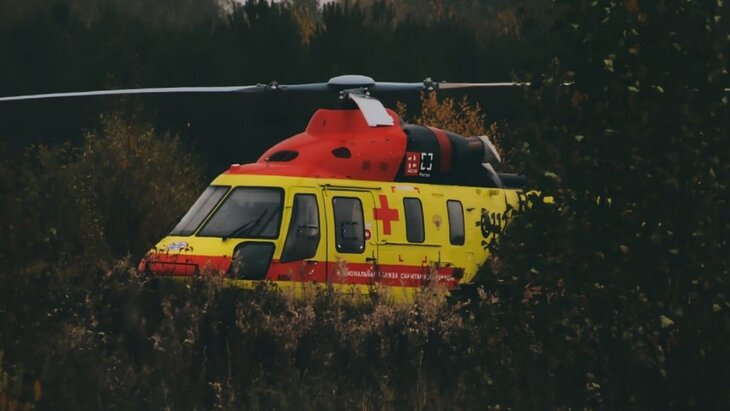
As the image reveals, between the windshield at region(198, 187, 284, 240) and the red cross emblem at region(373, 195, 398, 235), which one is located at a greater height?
the windshield at region(198, 187, 284, 240)

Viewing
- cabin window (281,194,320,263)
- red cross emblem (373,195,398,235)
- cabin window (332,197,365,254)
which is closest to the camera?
cabin window (281,194,320,263)

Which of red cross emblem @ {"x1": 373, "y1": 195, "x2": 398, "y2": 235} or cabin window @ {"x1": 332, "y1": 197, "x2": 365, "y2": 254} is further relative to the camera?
red cross emblem @ {"x1": 373, "y1": 195, "x2": 398, "y2": 235}

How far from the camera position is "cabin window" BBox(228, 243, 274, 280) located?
21.1 metres

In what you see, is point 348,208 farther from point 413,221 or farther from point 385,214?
point 413,221

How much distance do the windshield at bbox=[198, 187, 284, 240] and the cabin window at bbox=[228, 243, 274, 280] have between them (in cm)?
17

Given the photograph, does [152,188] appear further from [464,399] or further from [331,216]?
[464,399]

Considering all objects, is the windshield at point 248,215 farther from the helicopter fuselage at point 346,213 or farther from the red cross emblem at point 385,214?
the red cross emblem at point 385,214

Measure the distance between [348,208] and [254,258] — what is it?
61.0 inches

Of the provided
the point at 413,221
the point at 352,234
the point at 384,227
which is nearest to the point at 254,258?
the point at 352,234

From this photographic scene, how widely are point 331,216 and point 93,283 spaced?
448 cm

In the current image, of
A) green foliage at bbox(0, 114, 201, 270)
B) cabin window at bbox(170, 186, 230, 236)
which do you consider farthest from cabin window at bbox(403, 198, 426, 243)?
green foliage at bbox(0, 114, 201, 270)

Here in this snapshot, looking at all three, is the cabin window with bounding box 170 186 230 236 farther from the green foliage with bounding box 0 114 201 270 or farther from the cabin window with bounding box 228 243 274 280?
the green foliage with bounding box 0 114 201 270

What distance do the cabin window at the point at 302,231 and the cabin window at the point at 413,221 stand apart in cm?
134

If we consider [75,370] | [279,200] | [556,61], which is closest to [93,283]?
[75,370]
